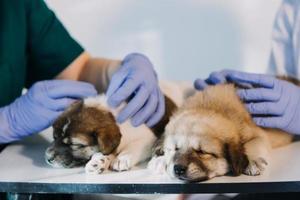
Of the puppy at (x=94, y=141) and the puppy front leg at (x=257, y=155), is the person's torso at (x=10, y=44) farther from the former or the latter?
the puppy front leg at (x=257, y=155)

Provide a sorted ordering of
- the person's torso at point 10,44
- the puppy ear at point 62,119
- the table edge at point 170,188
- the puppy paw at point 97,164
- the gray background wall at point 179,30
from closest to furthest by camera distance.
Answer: the table edge at point 170,188
the puppy paw at point 97,164
the puppy ear at point 62,119
the person's torso at point 10,44
the gray background wall at point 179,30

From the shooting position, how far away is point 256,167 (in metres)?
0.99

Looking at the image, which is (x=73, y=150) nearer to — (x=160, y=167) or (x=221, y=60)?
(x=160, y=167)

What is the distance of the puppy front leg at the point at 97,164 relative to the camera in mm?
1015

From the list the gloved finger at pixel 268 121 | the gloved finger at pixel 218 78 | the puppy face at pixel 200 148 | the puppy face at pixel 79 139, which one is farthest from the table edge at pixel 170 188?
the gloved finger at pixel 218 78

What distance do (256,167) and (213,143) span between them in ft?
0.32

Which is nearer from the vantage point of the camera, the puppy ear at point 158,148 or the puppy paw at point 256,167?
the puppy paw at point 256,167

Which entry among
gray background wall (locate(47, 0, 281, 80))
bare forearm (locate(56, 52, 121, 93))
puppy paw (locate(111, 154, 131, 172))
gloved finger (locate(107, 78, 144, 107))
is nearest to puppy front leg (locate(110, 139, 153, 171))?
puppy paw (locate(111, 154, 131, 172))

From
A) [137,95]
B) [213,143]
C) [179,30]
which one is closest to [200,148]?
[213,143]

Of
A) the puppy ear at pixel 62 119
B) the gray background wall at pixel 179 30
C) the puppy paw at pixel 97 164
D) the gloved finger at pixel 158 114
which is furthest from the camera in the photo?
the gray background wall at pixel 179 30

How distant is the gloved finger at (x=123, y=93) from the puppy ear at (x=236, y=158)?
0.29 m

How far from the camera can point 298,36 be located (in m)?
1.42

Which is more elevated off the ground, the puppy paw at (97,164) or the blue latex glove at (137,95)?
the blue latex glove at (137,95)

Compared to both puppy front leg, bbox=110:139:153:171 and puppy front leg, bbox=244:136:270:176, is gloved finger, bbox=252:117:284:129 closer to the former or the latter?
puppy front leg, bbox=244:136:270:176
